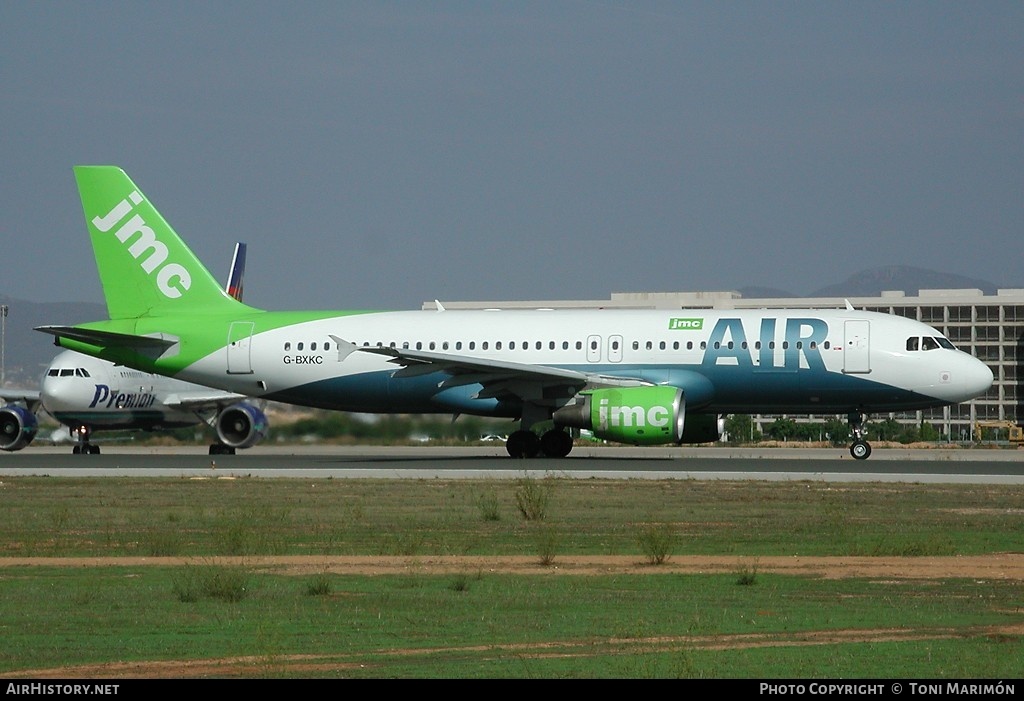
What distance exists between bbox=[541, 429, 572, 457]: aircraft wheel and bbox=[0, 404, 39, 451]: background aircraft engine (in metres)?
19.3

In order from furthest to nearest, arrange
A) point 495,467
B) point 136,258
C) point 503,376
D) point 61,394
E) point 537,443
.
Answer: point 61,394 → point 136,258 → point 537,443 → point 503,376 → point 495,467

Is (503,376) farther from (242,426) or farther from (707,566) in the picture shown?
(707,566)

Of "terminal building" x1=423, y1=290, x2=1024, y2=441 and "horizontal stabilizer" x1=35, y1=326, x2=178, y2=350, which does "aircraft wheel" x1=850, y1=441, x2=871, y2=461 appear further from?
"terminal building" x1=423, y1=290, x2=1024, y2=441

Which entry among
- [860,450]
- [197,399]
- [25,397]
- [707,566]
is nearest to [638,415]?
[860,450]

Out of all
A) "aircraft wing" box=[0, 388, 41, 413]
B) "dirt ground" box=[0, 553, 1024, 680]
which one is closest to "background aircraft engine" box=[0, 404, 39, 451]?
"aircraft wing" box=[0, 388, 41, 413]

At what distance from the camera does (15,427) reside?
47281mm

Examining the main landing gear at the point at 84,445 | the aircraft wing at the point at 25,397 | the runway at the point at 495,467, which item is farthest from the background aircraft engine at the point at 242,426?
the aircraft wing at the point at 25,397

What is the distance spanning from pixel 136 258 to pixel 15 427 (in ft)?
33.5

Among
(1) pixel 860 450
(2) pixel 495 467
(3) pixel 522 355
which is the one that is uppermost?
(3) pixel 522 355

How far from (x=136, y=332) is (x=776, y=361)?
1730 centimetres

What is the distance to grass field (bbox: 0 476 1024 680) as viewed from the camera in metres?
10.1

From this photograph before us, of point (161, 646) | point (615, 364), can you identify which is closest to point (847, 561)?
point (161, 646)

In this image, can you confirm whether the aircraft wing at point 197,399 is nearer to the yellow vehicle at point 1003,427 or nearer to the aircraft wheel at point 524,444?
the aircraft wheel at point 524,444
